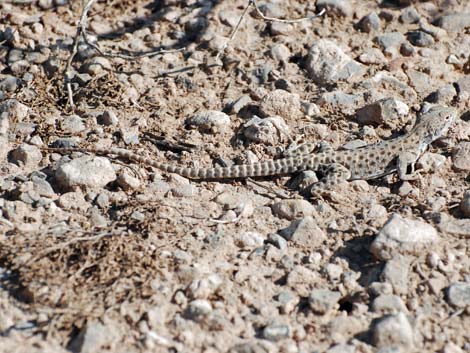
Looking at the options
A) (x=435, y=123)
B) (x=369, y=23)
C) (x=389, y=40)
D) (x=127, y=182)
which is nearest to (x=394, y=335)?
(x=127, y=182)

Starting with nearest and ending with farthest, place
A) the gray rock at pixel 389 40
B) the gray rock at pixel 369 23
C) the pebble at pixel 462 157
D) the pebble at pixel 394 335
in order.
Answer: the pebble at pixel 394 335 → the pebble at pixel 462 157 → the gray rock at pixel 389 40 → the gray rock at pixel 369 23

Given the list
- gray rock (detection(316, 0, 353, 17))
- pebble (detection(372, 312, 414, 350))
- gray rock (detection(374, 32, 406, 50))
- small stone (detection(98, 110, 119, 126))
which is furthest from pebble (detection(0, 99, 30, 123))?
pebble (detection(372, 312, 414, 350))

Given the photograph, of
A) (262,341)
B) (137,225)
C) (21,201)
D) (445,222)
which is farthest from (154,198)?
(445,222)

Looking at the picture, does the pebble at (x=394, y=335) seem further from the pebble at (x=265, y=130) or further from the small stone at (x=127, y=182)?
the pebble at (x=265, y=130)

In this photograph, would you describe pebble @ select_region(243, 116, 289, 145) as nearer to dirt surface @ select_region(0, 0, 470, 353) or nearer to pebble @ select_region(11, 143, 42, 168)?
dirt surface @ select_region(0, 0, 470, 353)

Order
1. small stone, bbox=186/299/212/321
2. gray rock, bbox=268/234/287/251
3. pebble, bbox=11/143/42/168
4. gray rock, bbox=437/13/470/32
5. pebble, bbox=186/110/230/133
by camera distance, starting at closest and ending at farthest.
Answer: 1. small stone, bbox=186/299/212/321
2. gray rock, bbox=268/234/287/251
3. pebble, bbox=11/143/42/168
4. pebble, bbox=186/110/230/133
5. gray rock, bbox=437/13/470/32

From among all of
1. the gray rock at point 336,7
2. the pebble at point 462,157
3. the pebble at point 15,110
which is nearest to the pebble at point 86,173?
the pebble at point 15,110

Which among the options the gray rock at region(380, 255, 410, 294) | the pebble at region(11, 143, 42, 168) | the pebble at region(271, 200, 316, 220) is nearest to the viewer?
the gray rock at region(380, 255, 410, 294)
